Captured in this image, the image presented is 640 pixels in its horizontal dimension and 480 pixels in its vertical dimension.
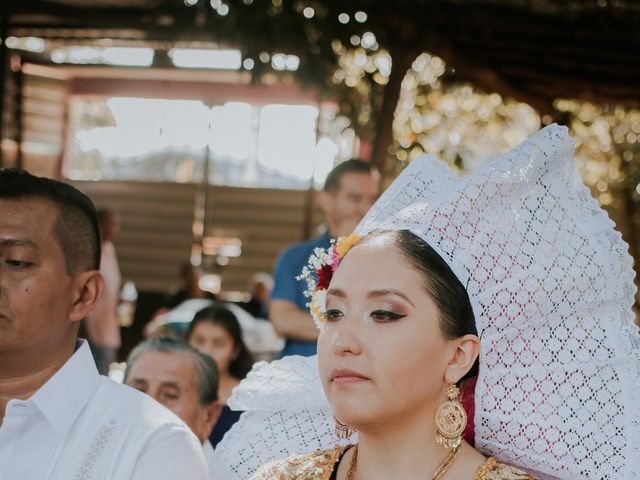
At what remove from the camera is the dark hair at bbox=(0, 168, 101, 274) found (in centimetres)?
240

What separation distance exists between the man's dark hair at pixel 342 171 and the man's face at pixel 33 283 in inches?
85.6

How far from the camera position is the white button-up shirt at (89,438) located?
7.10 ft

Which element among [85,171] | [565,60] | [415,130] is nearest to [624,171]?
[415,130]

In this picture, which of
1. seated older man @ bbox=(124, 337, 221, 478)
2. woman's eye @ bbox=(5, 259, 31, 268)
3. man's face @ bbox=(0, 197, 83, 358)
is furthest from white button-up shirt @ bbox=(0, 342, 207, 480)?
seated older man @ bbox=(124, 337, 221, 478)

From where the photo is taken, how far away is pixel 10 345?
2287mm

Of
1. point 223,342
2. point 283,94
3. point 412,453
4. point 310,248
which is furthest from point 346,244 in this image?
point 283,94

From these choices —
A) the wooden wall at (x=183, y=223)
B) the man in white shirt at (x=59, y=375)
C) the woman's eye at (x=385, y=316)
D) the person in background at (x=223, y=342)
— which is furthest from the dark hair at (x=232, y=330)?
the wooden wall at (x=183, y=223)

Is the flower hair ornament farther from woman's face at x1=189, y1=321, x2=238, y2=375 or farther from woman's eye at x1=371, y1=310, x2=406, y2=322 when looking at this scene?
woman's face at x1=189, y1=321, x2=238, y2=375

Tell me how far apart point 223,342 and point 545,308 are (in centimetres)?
289

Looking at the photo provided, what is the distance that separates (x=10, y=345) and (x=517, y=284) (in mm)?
1182

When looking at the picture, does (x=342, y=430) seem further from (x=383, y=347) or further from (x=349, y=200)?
(x=349, y=200)

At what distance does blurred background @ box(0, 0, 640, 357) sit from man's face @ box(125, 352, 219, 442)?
8.11ft

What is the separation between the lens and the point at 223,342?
485cm

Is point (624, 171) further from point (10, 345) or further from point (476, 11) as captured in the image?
point (10, 345)
